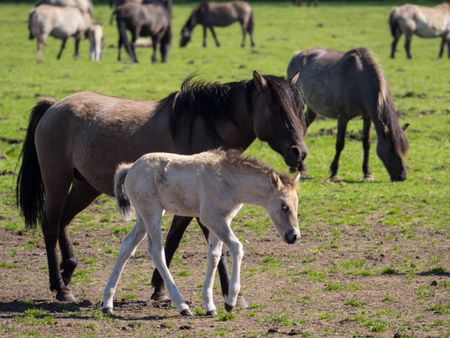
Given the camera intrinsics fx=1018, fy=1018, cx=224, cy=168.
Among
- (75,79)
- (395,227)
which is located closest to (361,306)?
(395,227)

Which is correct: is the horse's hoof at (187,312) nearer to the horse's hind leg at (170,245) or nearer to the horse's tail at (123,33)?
the horse's hind leg at (170,245)

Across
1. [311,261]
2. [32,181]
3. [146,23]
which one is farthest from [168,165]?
[146,23]

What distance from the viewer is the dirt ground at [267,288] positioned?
7.56 metres

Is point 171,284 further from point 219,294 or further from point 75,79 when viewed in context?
point 75,79

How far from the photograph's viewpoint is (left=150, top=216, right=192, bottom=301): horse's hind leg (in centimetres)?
862

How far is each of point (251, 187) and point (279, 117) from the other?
3.32ft

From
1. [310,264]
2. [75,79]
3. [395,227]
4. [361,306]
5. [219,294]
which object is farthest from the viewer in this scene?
[75,79]

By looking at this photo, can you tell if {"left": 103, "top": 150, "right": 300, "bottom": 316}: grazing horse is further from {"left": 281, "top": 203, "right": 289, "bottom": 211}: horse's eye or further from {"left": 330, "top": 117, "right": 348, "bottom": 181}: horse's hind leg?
{"left": 330, "top": 117, "right": 348, "bottom": 181}: horse's hind leg

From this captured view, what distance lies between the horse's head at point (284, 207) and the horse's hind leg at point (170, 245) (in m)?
1.20

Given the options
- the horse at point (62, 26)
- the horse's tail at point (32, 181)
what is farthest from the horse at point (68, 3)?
the horse's tail at point (32, 181)

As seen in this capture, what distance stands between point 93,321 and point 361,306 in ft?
7.13

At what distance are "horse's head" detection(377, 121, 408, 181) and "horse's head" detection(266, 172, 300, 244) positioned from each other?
7.38 meters

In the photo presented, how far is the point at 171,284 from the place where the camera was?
7848 millimetres

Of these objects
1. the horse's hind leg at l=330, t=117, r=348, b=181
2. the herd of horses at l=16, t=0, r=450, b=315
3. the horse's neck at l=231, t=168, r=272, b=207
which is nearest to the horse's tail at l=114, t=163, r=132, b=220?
the herd of horses at l=16, t=0, r=450, b=315
